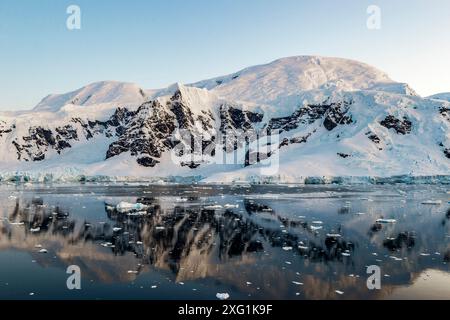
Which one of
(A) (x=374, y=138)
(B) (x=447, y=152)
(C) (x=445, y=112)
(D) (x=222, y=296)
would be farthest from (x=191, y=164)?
(D) (x=222, y=296)

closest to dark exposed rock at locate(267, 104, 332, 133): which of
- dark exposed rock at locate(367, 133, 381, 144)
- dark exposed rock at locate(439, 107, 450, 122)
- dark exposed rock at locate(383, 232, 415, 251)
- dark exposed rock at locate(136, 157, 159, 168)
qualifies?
dark exposed rock at locate(367, 133, 381, 144)

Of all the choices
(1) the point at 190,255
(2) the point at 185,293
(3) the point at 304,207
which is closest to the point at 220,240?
(1) the point at 190,255

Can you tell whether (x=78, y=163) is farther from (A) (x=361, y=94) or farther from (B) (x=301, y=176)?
(A) (x=361, y=94)

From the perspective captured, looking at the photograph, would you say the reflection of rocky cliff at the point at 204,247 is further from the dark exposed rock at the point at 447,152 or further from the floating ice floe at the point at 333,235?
the dark exposed rock at the point at 447,152

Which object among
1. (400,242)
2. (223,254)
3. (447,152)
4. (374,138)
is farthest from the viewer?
(374,138)

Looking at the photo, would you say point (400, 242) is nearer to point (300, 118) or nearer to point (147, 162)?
point (147, 162)

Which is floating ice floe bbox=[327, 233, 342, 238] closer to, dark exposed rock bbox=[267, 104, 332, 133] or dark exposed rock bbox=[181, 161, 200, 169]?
dark exposed rock bbox=[181, 161, 200, 169]
